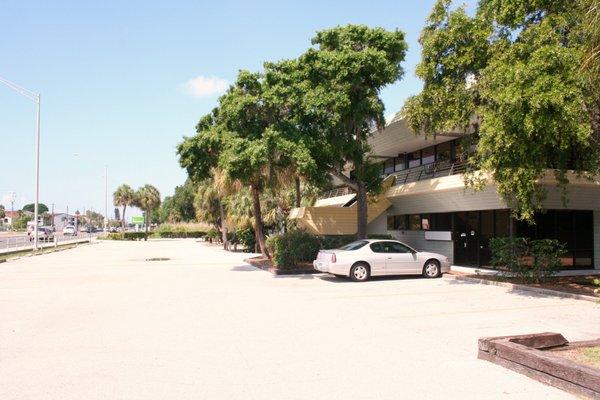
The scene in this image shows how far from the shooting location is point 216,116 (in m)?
24.0

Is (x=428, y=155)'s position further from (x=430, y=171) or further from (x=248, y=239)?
(x=248, y=239)

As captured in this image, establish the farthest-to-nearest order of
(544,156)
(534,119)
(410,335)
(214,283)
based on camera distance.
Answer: (214,283), (544,156), (534,119), (410,335)

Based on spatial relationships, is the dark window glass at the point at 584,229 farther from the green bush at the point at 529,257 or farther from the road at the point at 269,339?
the road at the point at 269,339

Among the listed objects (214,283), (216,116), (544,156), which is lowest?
(214,283)

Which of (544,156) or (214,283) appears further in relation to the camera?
(214,283)

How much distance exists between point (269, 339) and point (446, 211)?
15.9 meters

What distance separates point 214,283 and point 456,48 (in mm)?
10511

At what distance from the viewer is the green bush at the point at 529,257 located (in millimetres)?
15679

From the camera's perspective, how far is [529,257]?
Answer: 1597 centimetres

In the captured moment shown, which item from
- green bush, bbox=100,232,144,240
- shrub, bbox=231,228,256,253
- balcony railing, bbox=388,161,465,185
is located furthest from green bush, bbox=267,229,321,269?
green bush, bbox=100,232,144,240

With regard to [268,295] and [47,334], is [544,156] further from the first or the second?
[47,334]

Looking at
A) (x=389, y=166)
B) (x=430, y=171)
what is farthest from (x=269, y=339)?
(x=389, y=166)

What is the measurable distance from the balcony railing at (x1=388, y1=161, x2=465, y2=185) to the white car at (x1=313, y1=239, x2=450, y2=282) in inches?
209

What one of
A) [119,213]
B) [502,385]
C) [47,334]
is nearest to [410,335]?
[502,385]
